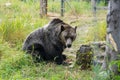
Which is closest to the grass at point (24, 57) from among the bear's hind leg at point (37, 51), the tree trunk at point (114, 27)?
the bear's hind leg at point (37, 51)

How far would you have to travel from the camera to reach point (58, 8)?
52.0 ft

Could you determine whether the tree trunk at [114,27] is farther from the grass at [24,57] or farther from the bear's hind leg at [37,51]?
the bear's hind leg at [37,51]

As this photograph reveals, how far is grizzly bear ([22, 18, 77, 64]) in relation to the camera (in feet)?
25.5

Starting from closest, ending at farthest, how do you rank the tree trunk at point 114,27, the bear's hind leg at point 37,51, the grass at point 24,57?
1. the tree trunk at point 114,27
2. the grass at point 24,57
3. the bear's hind leg at point 37,51

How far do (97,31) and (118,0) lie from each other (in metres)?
3.74

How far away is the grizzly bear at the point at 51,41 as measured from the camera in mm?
7774

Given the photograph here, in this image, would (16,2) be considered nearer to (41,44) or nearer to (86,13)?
(86,13)

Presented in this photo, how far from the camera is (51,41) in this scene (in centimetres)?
784

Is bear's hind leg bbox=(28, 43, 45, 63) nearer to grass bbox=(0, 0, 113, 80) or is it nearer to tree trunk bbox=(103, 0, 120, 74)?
grass bbox=(0, 0, 113, 80)

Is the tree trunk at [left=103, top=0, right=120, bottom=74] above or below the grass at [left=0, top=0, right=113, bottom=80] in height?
above

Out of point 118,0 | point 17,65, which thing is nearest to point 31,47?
point 17,65

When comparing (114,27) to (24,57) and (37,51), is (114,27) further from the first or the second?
(37,51)

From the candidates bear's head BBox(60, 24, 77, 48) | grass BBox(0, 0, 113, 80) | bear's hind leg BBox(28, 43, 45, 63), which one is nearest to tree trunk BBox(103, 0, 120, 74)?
grass BBox(0, 0, 113, 80)

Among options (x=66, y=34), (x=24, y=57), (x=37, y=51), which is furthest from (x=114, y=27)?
(x=37, y=51)
